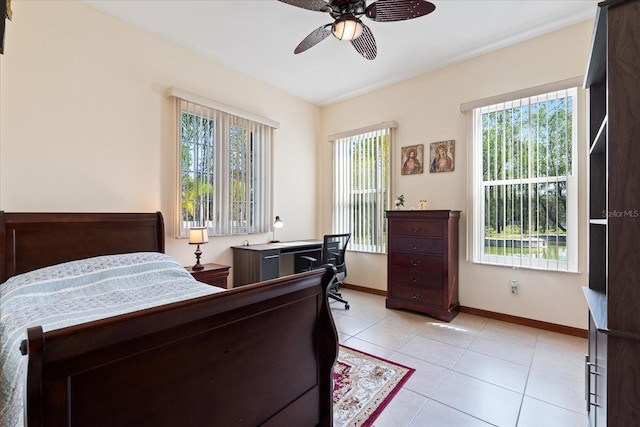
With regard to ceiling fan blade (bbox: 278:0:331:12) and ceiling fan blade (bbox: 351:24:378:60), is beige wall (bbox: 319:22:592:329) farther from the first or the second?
ceiling fan blade (bbox: 278:0:331:12)

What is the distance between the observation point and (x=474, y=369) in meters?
2.23

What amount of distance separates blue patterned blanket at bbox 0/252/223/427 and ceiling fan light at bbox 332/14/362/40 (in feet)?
6.98

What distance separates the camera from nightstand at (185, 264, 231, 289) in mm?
2924

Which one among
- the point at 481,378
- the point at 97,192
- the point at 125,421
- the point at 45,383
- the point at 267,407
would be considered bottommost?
the point at 481,378

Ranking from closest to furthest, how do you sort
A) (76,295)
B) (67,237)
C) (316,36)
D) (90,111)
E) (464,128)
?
(76,295)
(67,237)
(316,36)
(90,111)
(464,128)

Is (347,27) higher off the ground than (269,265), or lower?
higher

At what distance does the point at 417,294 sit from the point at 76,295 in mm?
3140

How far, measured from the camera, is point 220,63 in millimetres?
3586

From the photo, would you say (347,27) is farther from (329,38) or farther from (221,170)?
(221,170)

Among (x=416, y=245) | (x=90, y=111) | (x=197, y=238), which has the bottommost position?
(x=416, y=245)

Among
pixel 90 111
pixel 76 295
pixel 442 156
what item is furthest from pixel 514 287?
pixel 90 111

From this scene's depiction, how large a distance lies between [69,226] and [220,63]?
244 cm

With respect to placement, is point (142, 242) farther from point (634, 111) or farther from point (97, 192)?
point (634, 111)

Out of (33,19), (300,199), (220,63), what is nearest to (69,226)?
(33,19)
